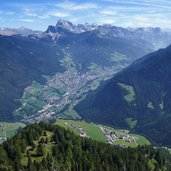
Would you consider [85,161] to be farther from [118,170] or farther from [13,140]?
[13,140]

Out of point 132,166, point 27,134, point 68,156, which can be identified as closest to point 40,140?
point 27,134

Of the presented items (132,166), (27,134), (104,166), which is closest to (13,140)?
(27,134)

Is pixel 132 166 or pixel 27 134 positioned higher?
pixel 27 134

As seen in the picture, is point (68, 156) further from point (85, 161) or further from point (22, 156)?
point (22, 156)

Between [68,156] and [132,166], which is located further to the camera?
[132,166]

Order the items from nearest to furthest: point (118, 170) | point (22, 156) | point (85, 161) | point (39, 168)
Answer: point (39, 168)
point (22, 156)
point (85, 161)
point (118, 170)

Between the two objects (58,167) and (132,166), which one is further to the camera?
(132,166)

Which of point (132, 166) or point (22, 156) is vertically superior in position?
point (22, 156)

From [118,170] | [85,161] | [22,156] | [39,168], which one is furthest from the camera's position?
[118,170]

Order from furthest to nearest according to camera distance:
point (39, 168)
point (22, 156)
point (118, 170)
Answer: point (118, 170) → point (22, 156) → point (39, 168)
